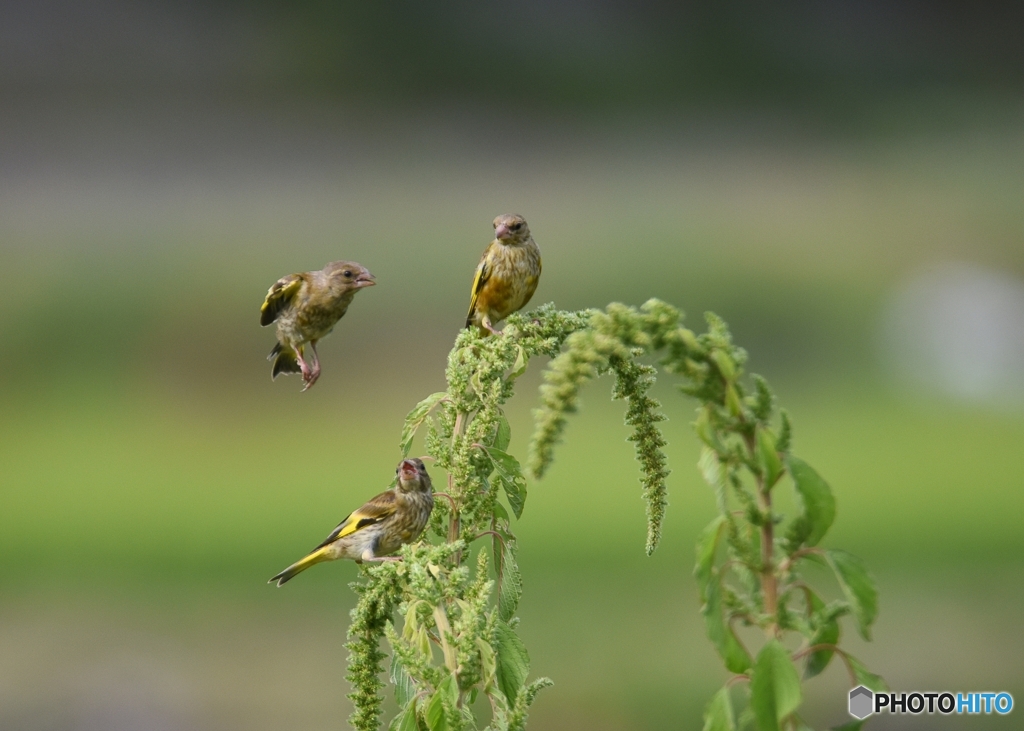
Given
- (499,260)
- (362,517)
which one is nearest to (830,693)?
(499,260)

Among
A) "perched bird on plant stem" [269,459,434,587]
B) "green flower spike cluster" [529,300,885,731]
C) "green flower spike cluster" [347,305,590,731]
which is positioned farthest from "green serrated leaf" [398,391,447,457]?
"green flower spike cluster" [529,300,885,731]

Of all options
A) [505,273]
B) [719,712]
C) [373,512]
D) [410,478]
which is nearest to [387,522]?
[373,512]

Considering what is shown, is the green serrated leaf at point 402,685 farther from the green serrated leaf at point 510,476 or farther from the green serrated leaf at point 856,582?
the green serrated leaf at point 856,582

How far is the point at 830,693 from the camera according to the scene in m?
4.43

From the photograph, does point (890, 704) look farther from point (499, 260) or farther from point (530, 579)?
point (530, 579)

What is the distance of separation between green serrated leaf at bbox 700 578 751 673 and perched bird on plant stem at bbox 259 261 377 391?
1027mm

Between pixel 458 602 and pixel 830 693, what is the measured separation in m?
3.79

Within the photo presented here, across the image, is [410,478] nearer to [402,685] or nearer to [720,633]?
[402,685]

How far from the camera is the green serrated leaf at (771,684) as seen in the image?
807mm

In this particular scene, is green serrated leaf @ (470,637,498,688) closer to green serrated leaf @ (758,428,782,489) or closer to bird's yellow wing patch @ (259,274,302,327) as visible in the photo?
green serrated leaf @ (758,428,782,489)

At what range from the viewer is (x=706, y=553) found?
33.9 inches

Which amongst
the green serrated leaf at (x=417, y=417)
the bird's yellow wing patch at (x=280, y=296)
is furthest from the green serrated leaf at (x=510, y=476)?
the bird's yellow wing patch at (x=280, y=296)

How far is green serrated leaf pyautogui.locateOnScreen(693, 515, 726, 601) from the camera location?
84 cm

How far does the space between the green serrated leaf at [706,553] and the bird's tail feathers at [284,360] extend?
4.07 feet
